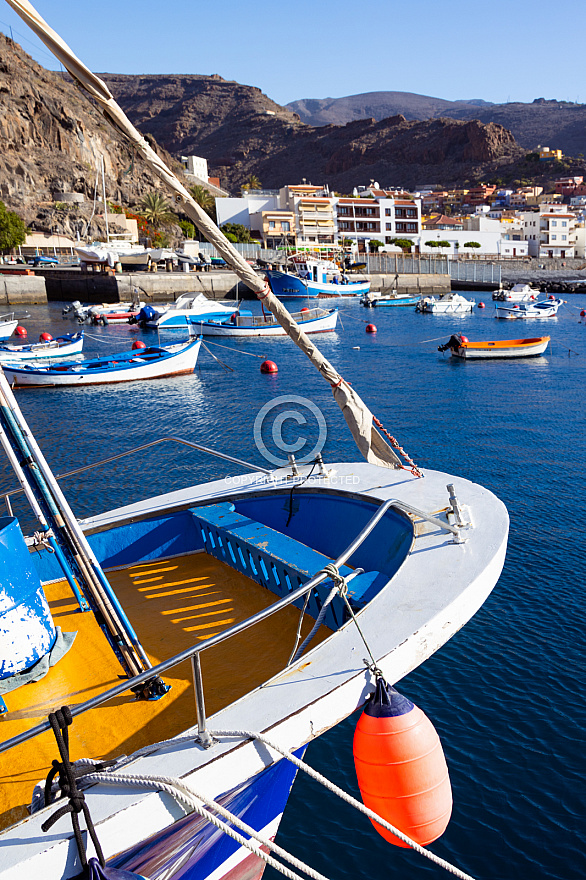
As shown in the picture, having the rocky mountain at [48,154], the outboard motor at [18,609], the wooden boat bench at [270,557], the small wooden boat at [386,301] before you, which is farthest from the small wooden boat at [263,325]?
the rocky mountain at [48,154]

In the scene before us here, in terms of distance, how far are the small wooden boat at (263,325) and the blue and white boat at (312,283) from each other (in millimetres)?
17326

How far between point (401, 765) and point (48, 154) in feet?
405

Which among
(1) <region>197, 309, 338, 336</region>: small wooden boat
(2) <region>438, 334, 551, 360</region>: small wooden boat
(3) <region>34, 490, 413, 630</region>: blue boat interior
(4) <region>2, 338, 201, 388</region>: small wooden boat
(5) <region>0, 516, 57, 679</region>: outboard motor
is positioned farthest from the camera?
(1) <region>197, 309, 338, 336</region>: small wooden boat

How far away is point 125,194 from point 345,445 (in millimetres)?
109164

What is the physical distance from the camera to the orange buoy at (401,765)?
3736mm

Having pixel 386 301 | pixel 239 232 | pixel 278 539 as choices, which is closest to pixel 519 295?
pixel 386 301

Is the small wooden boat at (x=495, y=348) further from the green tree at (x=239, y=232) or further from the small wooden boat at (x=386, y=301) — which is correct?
the green tree at (x=239, y=232)

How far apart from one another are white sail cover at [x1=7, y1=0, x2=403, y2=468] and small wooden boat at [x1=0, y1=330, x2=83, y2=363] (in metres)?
27.8

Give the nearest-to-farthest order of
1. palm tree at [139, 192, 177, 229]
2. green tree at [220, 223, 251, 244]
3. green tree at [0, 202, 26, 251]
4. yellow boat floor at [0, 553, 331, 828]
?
yellow boat floor at [0, 553, 331, 828] → green tree at [0, 202, 26, 251] → green tree at [220, 223, 251, 244] → palm tree at [139, 192, 177, 229]

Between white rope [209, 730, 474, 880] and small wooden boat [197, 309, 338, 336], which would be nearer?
white rope [209, 730, 474, 880]

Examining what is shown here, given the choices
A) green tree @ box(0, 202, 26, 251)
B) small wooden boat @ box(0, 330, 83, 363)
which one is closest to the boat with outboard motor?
small wooden boat @ box(0, 330, 83, 363)

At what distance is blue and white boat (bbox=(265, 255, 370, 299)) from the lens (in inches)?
2477

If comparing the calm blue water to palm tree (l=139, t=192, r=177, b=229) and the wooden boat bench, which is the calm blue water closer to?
the wooden boat bench

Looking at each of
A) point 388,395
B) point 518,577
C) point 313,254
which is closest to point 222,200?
point 313,254
